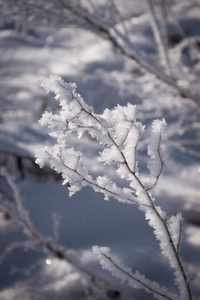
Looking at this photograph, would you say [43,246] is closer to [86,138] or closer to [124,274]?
[86,138]

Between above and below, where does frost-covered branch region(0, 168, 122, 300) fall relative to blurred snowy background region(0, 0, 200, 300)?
below

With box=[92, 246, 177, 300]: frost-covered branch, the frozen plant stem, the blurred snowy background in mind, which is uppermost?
the blurred snowy background

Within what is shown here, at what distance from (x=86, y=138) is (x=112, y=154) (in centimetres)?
243

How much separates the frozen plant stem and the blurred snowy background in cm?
80

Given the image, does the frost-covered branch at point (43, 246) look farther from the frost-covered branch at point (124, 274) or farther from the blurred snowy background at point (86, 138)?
the frost-covered branch at point (124, 274)

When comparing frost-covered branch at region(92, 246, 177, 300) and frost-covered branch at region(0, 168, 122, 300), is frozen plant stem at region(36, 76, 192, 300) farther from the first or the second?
frost-covered branch at region(0, 168, 122, 300)

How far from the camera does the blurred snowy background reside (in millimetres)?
2111

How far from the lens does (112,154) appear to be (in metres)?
0.79

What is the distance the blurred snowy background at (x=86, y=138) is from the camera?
6.93 feet

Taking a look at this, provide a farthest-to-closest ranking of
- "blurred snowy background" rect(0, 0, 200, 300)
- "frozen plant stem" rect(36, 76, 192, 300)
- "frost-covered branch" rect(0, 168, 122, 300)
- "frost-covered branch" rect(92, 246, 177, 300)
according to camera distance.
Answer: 1. "frost-covered branch" rect(0, 168, 122, 300)
2. "blurred snowy background" rect(0, 0, 200, 300)
3. "frost-covered branch" rect(92, 246, 177, 300)
4. "frozen plant stem" rect(36, 76, 192, 300)

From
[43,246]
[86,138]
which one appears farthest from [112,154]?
[86,138]

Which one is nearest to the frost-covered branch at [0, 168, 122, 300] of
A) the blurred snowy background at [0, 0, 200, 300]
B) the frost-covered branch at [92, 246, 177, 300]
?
the blurred snowy background at [0, 0, 200, 300]

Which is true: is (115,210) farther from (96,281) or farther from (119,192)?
(119,192)

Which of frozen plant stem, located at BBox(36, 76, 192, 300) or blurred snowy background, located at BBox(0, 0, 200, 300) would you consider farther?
blurred snowy background, located at BBox(0, 0, 200, 300)
